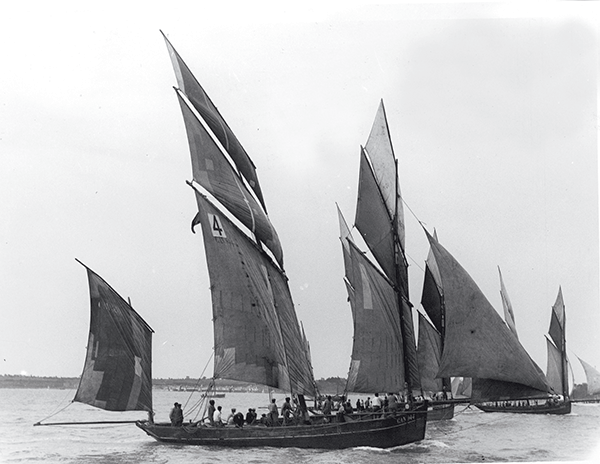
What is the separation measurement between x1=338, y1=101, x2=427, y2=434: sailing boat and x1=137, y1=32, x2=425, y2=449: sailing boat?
1.70 m

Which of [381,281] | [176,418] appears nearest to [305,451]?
[176,418]

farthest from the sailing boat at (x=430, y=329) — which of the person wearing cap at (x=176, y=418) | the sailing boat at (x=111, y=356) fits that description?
the sailing boat at (x=111, y=356)

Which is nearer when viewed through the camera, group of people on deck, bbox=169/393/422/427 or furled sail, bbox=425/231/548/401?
furled sail, bbox=425/231/548/401

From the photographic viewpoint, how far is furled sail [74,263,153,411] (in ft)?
85.0

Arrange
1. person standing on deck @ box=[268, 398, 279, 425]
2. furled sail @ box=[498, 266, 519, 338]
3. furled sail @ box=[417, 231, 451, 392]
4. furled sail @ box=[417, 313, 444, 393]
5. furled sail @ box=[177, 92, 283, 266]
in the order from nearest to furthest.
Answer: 1. person standing on deck @ box=[268, 398, 279, 425]
2. furled sail @ box=[177, 92, 283, 266]
3. furled sail @ box=[498, 266, 519, 338]
4. furled sail @ box=[417, 231, 451, 392]
5. furled sail @ box=[417, 313, 444, 393]

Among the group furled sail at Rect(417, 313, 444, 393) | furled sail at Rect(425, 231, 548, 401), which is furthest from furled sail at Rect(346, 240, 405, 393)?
furled sail at Rect(417, 313, 444, 393)

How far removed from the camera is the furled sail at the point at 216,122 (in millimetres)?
24984

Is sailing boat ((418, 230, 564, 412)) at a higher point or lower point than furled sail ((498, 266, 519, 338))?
lower

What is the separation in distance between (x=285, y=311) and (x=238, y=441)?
4565 millimetres

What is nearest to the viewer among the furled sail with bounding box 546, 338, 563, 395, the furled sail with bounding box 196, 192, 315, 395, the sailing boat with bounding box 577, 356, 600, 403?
the furled sail with bounding box 196, 192, 315, 395

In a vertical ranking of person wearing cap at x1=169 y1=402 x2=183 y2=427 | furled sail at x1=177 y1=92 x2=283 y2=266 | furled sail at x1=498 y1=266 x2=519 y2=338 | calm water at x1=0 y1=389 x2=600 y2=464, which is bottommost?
calm water at x1=0 y1=389 x2=600 y2=464

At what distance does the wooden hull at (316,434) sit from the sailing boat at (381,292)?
53.4 inches

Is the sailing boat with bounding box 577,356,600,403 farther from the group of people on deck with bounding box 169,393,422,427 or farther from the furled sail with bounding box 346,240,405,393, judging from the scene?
the group of people on deck with bounding box 169,393,422,427

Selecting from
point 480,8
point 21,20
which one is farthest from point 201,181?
point 480,8
